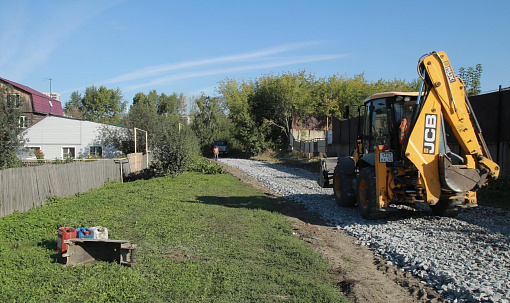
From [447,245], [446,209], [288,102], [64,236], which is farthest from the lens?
[288,102]

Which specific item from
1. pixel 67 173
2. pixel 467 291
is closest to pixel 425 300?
pixel 467 291

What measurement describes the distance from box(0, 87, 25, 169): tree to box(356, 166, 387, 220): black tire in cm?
1501

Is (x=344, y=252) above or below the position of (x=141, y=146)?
below

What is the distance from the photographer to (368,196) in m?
9.05

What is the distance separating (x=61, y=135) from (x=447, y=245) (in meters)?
37.9

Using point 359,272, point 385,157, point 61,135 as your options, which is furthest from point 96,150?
point 359,272

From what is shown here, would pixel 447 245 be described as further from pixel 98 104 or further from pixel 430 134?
pixel 98 104

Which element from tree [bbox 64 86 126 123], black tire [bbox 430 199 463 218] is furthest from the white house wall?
tree [bbox 64 86 126 123]

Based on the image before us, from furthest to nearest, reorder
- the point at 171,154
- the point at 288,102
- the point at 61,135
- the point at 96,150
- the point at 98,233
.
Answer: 1. the point at 288,102
2. the point at 96,150
3. the point at 61,135
4. the point at 171,154
5. the point at 98,233

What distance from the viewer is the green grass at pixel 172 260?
4.86 metres

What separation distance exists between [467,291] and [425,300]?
520 mm

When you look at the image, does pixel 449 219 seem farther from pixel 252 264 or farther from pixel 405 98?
pixel 252 264

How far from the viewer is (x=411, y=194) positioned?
8219 millimetres

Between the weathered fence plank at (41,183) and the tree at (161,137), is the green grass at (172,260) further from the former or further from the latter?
the tree at (161,137)
